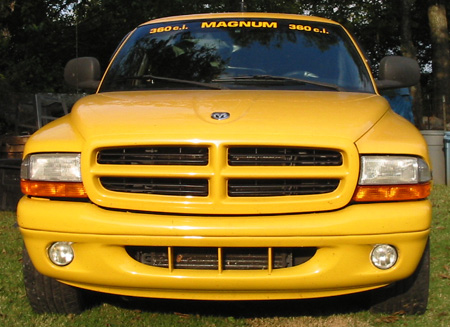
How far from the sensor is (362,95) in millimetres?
4344

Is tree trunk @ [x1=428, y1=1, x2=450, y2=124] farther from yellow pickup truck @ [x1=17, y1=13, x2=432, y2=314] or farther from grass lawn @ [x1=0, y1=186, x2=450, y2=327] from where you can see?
yellow pickup truck @ [x1=17, y1=13, x2=432, y2=314]

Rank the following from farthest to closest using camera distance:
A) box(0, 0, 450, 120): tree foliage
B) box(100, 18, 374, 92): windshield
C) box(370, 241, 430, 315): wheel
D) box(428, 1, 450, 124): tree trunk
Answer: box(428, 1, 450, 124): tree trunk < box(0, 0, 450, 120): tree foliage < box(100, 18, 374, 92): windshield < box(370, 241, 430, 315): wheel

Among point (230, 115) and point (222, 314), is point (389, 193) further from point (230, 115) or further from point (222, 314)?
point (222, 314)

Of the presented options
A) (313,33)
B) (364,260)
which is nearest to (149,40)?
(313,33)

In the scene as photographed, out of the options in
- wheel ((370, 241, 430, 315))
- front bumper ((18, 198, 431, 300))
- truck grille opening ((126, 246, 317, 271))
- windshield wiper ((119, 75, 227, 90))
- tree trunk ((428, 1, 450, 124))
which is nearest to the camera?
front bumper ((18, 198, 431, 300))

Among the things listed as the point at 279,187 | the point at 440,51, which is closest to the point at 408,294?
the point at 279,187

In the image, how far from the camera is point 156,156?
3479 mm

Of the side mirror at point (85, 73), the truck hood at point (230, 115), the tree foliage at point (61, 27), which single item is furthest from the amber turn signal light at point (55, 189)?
the tree foliage at point (61, 27)

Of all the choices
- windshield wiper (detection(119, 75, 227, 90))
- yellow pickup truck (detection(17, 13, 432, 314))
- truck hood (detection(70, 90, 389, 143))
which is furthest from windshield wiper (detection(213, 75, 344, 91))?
yellow pickup truck (detection(17, 13, 432, 314))

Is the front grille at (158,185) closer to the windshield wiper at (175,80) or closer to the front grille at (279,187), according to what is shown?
the front grille at (279,187)

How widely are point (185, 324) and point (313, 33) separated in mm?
2453

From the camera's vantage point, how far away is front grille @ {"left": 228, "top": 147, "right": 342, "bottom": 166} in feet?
11.3

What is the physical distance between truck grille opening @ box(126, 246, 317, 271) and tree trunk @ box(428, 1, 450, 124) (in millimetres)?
18035

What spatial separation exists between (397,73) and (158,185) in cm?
235
